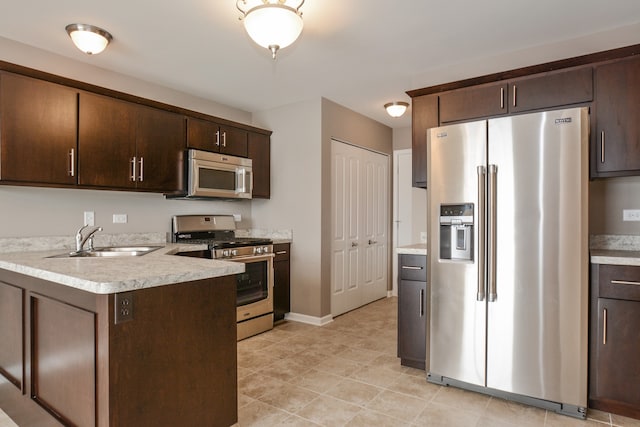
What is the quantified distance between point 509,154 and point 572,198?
1.41ft

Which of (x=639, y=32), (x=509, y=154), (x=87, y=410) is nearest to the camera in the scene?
(x=87, y=410)

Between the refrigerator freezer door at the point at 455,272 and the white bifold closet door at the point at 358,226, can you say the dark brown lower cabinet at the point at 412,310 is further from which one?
the white bifold closet door at the point at 358,226

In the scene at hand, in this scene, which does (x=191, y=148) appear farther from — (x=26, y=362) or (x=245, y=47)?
(x=26, y=362)

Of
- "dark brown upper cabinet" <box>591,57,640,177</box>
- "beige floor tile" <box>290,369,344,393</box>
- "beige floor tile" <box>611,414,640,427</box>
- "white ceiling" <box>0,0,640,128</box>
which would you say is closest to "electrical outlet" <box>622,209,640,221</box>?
"dark brown upper cabinet" <box>591,57,640,177</box>

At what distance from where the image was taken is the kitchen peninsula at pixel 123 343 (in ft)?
4.90

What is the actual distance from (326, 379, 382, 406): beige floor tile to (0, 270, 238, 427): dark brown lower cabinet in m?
0.81

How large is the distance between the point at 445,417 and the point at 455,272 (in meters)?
0.87

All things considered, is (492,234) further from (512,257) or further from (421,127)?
(421,127)

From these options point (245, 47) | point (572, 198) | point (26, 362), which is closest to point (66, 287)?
point (26, 362)

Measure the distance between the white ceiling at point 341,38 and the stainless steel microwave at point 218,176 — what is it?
738 millimetres

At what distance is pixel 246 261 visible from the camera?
368cm

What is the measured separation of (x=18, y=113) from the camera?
2580 millimetres

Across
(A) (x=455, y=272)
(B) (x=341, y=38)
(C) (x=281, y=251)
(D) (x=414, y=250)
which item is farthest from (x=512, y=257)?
(C) (x=281, y=251)

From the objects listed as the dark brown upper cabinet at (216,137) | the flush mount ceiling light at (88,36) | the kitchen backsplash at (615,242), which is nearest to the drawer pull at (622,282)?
the kitchen backsplash at (615,242)
